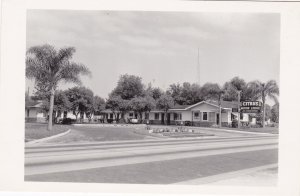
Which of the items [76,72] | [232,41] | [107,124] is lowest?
[107,124]

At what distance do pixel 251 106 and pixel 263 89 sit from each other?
2333 mm

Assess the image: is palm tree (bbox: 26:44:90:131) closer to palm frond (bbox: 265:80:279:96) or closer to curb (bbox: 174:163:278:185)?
curb (bbox: 174:163:278:185)

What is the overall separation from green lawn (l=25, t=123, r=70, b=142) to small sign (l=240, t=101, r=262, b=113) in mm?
6914

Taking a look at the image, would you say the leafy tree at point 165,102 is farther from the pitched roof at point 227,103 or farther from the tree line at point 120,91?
the pitched roof at point 227,103

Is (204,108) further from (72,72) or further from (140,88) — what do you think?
(72,72)

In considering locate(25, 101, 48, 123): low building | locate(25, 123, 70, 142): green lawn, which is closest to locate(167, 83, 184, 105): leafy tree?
locate(25, 101, 48, 123): low building

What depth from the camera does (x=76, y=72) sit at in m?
13.0

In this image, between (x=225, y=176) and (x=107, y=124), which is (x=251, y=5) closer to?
(x=225, y=176)

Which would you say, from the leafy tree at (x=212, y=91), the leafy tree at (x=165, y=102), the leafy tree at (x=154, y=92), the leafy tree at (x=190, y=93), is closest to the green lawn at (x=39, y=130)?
the leafy tree at (x=154, y=92)

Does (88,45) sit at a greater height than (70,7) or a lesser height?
lesser

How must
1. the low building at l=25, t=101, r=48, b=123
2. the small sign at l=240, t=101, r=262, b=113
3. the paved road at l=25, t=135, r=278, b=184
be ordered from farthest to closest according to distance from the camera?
the small sign at l=240, t=101, r=262, b=113 → the low building at l=25, t=101, r=48, b=123 → the paved road at l=25, t=135, r=278, b=184

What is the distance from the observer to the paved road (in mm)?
10008
